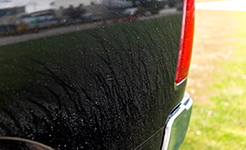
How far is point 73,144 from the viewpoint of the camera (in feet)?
3.19

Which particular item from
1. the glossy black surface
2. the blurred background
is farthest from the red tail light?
the blurred background

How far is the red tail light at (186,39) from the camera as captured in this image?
1232 millimetres

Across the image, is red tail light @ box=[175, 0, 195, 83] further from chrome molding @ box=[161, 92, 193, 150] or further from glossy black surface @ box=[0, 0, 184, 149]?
chrome molding @ box=[161, 92, 193, 150]

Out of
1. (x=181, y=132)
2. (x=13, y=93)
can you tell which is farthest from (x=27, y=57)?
(x=181, y=132)

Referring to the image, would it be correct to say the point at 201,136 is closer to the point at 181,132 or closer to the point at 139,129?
the point at 181,132

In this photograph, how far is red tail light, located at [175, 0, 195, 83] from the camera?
1232 millimetres

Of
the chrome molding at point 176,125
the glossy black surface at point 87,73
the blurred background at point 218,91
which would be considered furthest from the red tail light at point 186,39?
the blurred background at point 218,91

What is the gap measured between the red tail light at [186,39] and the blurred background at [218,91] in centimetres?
131

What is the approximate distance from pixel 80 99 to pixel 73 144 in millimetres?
207

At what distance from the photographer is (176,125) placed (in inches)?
53.7

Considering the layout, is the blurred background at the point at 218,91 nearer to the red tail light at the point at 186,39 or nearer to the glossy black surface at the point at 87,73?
the red tail light at the point at 186,39

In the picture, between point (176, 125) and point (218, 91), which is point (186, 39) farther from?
point (218, 91)

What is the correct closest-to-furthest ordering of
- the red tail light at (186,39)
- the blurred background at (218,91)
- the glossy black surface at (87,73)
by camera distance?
the glossy black surface at (87,73) < the red tail light at (186,39) < the blurred background at (218,91)

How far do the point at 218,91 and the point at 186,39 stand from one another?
2295mm
